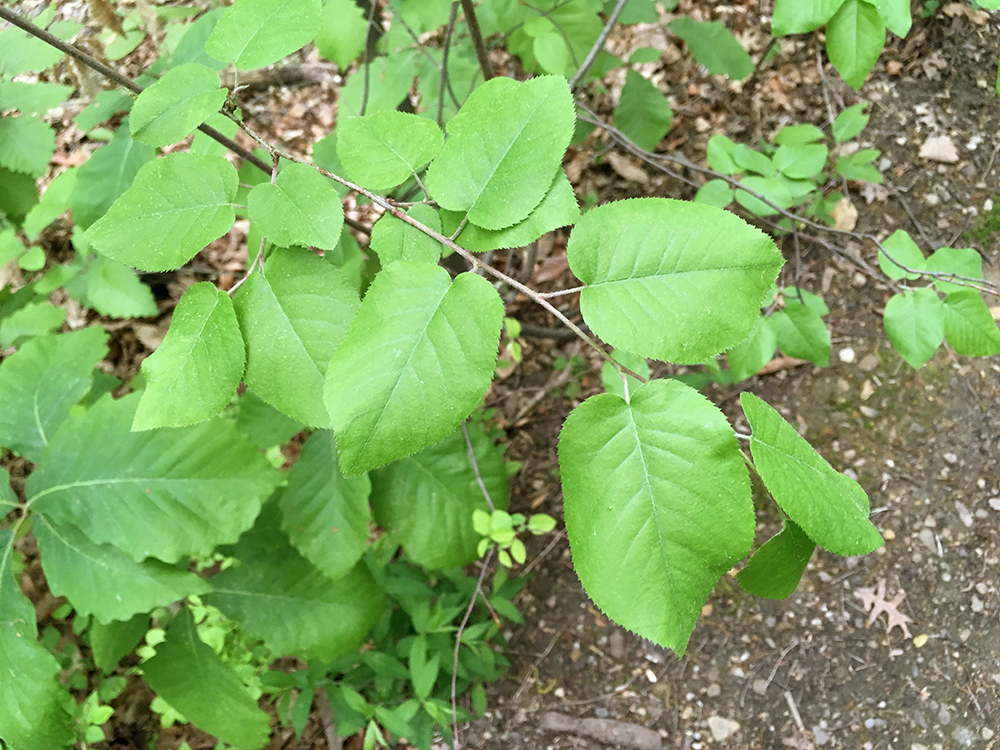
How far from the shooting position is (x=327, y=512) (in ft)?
5.05

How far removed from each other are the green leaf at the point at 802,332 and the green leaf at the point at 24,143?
1.91 meters

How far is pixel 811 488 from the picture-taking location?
0.69 meters

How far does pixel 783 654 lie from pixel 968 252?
1.48 metres

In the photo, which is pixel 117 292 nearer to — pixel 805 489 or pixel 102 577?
pixel 102 577

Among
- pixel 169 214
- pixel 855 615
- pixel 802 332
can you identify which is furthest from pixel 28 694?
pixel 855 615

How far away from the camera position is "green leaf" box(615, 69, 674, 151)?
242 cm

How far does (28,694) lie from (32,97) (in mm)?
1344

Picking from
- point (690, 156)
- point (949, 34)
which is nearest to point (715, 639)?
point (690, 156)

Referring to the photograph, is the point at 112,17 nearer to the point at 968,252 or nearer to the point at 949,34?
the point at 968,252

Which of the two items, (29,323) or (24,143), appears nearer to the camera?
(24,143)

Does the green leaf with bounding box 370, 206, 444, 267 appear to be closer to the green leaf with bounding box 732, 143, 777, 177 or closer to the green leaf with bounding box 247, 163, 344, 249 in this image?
the green leaf with bounding box 247, 163, 344, 249

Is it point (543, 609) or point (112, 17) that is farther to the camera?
point (543, 609)

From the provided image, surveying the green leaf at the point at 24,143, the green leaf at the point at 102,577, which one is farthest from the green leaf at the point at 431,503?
the green leaf at the point at 24,143

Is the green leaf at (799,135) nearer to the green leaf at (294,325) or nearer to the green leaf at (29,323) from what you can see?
the green leaf at (294,325)
